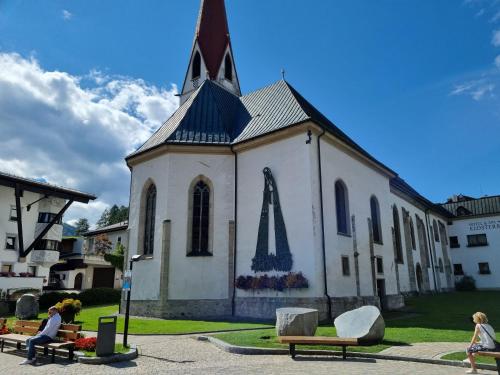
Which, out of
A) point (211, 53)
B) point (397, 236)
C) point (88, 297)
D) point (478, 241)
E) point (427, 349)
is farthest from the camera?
point (478, 241)

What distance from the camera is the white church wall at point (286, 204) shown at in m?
16.6

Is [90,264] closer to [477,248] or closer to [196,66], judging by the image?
[196,66]

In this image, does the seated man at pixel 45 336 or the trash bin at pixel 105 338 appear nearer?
the trash bin at pixel 105 338

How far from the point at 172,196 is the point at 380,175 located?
528 inches

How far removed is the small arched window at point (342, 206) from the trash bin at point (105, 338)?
1303 centimetres

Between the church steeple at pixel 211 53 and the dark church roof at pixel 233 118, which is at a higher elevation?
the church steeple at pixel 211 53

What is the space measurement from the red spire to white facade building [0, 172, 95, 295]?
48.6ft

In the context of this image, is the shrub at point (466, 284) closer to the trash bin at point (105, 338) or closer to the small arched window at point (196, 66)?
the small arched window at point (196, 66)

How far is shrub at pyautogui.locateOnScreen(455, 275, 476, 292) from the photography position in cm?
3950

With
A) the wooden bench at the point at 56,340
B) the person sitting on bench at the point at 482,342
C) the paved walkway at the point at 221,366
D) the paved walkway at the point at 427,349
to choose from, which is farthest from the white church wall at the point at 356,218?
the wooden bench at the point at 56,340

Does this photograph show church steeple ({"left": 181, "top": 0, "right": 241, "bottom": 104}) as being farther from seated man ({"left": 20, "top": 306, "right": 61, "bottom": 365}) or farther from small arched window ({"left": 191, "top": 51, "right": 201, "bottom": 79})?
seated man ({"left": 20, "top": 306, "right": 61, "bottom": 365})

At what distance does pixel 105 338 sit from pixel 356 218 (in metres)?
14.8

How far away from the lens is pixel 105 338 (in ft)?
28.7

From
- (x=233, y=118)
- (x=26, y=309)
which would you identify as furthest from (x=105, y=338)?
(x=233, y=118)
